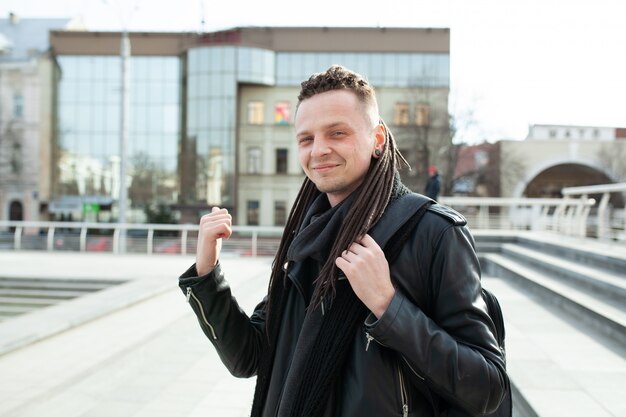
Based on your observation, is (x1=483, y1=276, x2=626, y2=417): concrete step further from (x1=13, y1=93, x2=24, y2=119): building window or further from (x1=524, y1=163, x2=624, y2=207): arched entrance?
(x1=524, y1=163, x2=624, y2=207): arched entrance

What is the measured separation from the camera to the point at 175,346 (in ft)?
19.0

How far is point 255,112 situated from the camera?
123 ft

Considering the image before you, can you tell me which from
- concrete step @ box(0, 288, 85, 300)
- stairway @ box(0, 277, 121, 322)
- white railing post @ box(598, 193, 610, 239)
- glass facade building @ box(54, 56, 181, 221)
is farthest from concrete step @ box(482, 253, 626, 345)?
glass facade building @ box(54, 56, 181, 221)

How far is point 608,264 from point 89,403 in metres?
6.68

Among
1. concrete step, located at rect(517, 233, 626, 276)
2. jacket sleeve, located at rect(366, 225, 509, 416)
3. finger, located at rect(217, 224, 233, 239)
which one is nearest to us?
jacket sleeve, located at rect(366, 225, 509, 416)

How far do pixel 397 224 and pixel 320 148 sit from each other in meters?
0.32

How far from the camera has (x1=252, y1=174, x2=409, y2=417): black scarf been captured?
53.4 inches

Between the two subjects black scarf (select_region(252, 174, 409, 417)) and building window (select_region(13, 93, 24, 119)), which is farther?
building window (select_region(13, 93, 24, 119))

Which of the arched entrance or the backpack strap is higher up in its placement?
the arched entrance

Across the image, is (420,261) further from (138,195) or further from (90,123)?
(90,123)

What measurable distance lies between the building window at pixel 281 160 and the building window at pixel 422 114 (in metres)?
10.1

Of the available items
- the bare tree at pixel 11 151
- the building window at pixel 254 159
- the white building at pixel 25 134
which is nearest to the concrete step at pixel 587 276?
the building window at pixel 254 159

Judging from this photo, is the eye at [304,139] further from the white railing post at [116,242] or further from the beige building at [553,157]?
the beige building at [553,157]

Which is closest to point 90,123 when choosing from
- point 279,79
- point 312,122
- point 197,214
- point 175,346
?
point 197,214
